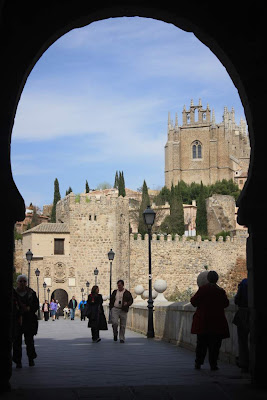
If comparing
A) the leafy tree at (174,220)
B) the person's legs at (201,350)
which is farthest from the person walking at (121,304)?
the leafy tree at (174,220)

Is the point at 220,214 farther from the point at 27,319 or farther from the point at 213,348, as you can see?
the point at 213,348

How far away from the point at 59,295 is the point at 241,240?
62.5 ft

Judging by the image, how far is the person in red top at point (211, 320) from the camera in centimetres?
812

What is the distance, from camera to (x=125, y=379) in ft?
23.4

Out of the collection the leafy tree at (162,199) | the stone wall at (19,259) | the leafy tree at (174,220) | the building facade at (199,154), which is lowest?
the stone wall at (19,259)

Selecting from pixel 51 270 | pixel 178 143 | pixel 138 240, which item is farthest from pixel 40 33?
pixel 178 143

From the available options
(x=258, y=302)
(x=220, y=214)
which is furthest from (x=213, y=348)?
(x=220, y=214)

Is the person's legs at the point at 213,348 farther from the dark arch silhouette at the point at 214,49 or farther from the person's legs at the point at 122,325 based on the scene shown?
the person's legs at the point at 122,325

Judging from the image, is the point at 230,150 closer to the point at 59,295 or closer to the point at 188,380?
the point at 59,295

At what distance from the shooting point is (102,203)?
175 feet

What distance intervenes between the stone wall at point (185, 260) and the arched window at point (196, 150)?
47622mm

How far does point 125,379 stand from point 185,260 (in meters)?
54.2

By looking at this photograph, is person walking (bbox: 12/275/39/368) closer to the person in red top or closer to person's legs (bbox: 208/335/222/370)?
the person in red top

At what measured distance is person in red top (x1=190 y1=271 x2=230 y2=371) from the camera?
8.12 metres
